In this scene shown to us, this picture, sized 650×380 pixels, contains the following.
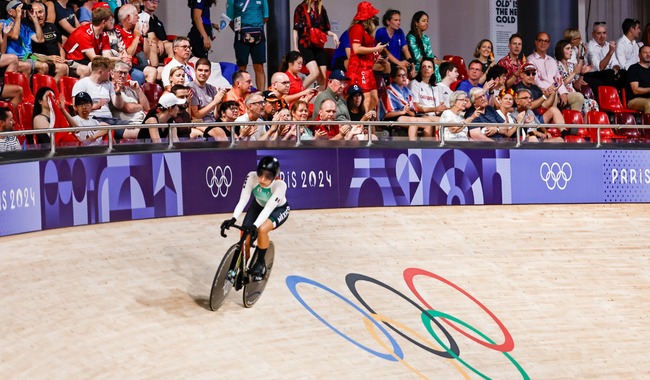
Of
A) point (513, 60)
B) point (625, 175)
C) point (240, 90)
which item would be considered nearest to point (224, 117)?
point (240, 90)

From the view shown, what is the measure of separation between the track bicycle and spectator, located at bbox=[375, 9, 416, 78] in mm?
4846

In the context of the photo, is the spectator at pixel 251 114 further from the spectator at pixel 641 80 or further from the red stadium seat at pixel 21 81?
the spectator at pixel 641 80

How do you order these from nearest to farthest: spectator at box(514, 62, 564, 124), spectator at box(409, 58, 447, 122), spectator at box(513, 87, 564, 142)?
spectator at box(409, 58, 447, 122), spectator at box(513, 87, 564, 142), spectator at box(514, 62, 564, 124)

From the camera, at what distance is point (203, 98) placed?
12.5 metres

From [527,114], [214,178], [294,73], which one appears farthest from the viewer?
[527,114]

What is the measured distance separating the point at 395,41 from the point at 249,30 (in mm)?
1789

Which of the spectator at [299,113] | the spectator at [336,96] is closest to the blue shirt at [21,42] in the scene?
the spectator at [299,113]

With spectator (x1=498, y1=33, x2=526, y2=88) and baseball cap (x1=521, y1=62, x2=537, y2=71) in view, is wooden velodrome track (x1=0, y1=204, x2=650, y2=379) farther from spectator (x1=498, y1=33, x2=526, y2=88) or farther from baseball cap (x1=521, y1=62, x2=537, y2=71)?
spectator (x1=498, y1=33, x2=526, y2=88)

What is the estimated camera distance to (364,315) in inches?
416

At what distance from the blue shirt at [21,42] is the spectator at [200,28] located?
239cm

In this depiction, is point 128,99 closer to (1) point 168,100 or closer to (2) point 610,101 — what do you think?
(1) point 168,100

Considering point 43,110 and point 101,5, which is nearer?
point 43,110

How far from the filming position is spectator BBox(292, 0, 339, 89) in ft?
45.7

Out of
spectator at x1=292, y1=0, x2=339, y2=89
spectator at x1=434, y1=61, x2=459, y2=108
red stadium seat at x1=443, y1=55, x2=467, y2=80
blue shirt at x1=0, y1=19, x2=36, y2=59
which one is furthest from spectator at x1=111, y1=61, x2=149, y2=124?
red stadium seat at x1=443, y1=55, x2=467, y2=80
